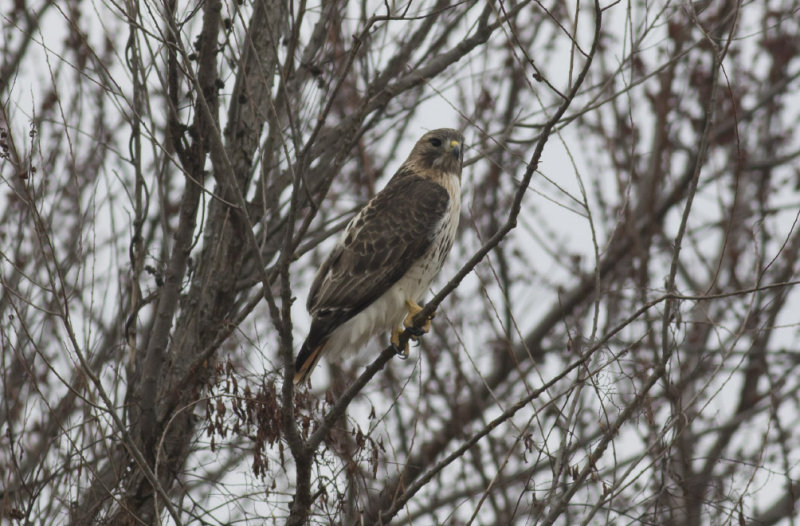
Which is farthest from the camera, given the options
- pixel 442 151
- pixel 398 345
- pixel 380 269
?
pixel 442 151

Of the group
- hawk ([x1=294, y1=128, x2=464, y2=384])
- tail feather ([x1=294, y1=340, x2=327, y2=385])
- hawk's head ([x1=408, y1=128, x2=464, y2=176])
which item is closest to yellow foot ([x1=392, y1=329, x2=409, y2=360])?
hawk ([x1=294, y1=128, x2=464, y2=384])

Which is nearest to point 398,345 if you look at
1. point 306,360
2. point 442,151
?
point 306,360

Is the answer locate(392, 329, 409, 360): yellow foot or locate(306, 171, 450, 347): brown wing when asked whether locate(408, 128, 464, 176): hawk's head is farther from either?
locate(392, 329, 409, 360): yellow foot

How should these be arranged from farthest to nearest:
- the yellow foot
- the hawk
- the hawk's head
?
1. the hawk's head
2. the hawk
3. the yellow foot

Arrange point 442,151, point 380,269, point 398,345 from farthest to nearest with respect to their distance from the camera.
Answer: point 442,151 → point 380,269 → point 398,345

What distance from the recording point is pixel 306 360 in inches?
182

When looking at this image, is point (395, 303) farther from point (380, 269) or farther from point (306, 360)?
point (306, 360)

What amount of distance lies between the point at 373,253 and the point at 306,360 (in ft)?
2.23

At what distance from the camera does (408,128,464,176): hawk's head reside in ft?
18.8

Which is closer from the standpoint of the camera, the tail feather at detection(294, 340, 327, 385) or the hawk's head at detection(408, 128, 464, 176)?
the tail feather at detection(294, 340, 327, 385)

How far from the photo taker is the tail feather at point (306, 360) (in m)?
4.49

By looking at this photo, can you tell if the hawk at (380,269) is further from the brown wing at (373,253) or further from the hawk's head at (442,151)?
the hawk's head at (442,151)

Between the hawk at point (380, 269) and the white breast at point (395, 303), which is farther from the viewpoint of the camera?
the white breast at point (395, 303)

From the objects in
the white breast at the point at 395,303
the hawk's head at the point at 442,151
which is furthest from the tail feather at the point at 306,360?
the hawk's head at the point at 442,151
